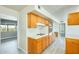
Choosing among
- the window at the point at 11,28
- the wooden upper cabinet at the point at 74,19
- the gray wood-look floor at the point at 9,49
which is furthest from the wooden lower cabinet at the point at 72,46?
the window at the point at 11,28

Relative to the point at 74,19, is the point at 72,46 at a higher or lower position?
lower

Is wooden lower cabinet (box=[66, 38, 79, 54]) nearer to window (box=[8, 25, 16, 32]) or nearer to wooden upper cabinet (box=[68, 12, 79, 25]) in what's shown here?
wooden upper cabinet (box=[68, 12, 79, 25])

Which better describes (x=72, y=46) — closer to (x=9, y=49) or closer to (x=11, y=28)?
(x=9, y=49)

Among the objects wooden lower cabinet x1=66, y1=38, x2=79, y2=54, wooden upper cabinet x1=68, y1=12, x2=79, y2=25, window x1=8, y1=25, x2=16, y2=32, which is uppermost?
wooden upper cabinet x1=68, y1=12, x2=79, y2=25

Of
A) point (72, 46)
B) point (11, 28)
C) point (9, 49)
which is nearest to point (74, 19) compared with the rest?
point (72, 46)

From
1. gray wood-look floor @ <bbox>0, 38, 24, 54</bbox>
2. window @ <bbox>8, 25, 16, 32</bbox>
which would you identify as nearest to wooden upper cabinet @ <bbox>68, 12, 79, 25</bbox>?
gray wood-look floor @ <bbox>0, 38, 24, 54</bbox>

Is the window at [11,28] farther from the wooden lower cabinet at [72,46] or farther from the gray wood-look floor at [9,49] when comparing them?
the wooden lower cabinet at [72,46]

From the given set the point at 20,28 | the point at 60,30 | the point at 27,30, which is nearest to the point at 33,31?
the point at 27,30

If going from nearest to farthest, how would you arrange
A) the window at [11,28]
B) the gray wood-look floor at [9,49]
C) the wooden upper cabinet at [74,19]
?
the wooden upper cabinet at [74,19] → the gray wood-look floor at [9,49] → the window at [11,28]

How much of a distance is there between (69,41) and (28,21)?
1696 millimetres

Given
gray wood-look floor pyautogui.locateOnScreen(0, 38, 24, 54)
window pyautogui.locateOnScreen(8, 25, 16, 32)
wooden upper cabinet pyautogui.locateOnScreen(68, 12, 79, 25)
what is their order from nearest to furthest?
wooden upper cabinet pyautogui.locateOnScreen(68, 12, 79, 25) < gray wood-look floor pyautogui.locateOnScreen(0, 38, 24, 54) < window pyautogui.locateOnScreen(8, 25, 16, 32)

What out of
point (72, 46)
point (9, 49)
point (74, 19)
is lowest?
point (9, 49)

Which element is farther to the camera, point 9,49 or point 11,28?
point 11,28

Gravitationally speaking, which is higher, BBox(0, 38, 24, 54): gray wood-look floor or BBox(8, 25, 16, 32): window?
BBox(8, 25, 16, 32): window
